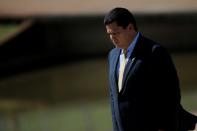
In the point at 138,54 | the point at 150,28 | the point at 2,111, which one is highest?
the point at 138,54

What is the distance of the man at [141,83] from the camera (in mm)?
2252

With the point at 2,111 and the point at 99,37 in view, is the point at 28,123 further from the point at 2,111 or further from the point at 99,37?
the point at 99,37

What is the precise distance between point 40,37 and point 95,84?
1.72m

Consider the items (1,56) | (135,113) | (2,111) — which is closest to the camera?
(135,113)

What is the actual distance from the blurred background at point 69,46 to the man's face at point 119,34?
16.5 feet

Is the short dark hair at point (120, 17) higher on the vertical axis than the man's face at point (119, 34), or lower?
higher

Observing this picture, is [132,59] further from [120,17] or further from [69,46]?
[69,46]

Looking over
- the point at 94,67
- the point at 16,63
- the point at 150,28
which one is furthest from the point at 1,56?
the point at 150,28

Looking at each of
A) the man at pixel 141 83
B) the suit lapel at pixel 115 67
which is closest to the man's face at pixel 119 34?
the man at pixel 141 83

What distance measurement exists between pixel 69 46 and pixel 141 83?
758 cm

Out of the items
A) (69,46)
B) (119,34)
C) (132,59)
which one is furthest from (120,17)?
(69,46)

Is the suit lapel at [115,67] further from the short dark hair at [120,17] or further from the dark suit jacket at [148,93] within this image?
the short dark hair at [120,17]

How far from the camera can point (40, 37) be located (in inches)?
375

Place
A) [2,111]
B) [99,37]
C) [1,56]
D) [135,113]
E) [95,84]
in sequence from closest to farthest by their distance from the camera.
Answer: [135,113], [2,111], [95,84], [1,56], [99,37]
